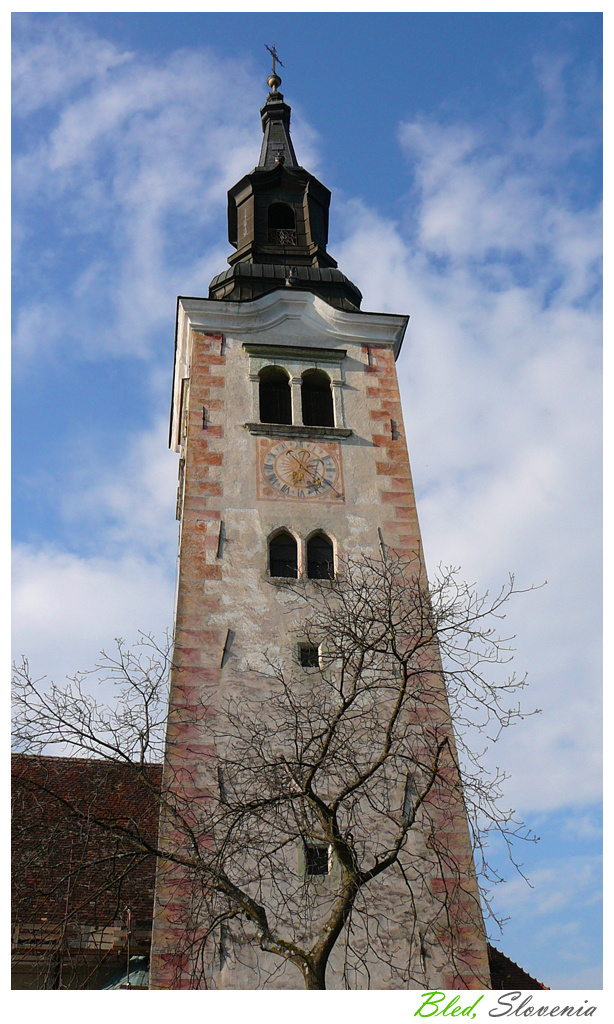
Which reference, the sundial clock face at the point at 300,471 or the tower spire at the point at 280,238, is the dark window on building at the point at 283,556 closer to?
the sundial clock face at the point at 300,471

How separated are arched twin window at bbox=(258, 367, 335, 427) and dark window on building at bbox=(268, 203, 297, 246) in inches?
175

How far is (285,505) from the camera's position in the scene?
14.8 m

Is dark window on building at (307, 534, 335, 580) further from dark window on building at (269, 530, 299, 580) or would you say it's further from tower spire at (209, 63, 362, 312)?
tower spire at (209, 63, 362, 312)

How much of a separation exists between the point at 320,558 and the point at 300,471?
1.53 metres

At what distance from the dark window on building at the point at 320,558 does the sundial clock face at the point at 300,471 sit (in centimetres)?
69

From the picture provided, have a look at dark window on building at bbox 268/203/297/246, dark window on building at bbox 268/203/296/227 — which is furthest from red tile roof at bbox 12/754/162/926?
dark window on building at bbox 268/203/296/227

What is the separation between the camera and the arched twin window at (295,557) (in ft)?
46.5

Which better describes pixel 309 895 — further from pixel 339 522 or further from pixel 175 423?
pixel 175 423

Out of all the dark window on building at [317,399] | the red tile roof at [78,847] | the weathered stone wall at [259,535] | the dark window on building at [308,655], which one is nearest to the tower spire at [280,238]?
the weathered stone wall at [259,535]

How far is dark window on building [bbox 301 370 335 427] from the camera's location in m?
16.4

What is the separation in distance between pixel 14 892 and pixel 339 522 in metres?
6.83

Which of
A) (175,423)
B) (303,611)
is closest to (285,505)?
(303,611)

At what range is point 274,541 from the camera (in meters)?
14.4

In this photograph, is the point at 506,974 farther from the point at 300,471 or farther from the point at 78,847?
the point at 300,471
